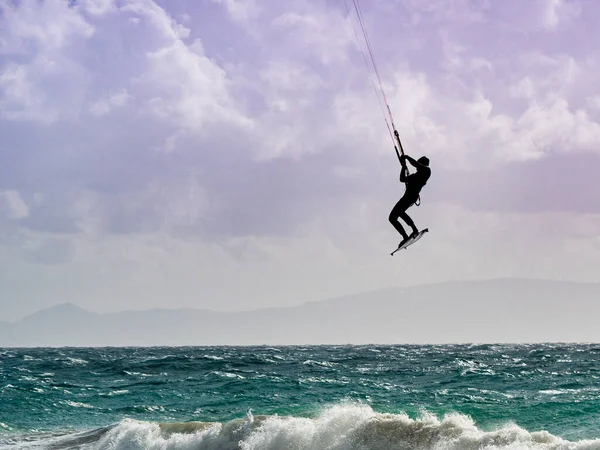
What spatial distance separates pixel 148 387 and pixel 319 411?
11105mm

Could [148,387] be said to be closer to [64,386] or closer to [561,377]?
[64,386]

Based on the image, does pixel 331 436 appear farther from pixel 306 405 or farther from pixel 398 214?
pixel 306 405

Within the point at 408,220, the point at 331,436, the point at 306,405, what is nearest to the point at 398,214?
the point at 408,220

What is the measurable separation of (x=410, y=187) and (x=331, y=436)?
237 inches

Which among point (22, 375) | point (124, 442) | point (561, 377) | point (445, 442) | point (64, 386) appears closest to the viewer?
point (445, 442)

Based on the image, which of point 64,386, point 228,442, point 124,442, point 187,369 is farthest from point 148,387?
point 228,442

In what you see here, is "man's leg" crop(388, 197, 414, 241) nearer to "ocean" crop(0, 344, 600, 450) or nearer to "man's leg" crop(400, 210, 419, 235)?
"man's leg" crop(400, 210, 419, 235)

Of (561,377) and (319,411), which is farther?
(561,377)

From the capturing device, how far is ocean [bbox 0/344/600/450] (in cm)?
1647

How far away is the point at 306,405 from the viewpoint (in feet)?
80.4

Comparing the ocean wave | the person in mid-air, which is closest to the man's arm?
the person in mid-air

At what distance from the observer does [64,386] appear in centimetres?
3228

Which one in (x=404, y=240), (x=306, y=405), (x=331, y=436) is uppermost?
(x=404, y=240)

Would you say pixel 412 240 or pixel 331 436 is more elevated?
pixel 412 240
